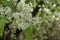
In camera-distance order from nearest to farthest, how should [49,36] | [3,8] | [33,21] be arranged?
[3,8]
[33,21]
[49,36]

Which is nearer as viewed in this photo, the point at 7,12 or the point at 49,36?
the point at 7,12

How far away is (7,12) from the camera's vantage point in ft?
2.89

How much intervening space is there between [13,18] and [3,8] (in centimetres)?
8

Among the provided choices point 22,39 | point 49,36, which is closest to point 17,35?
point 22,39

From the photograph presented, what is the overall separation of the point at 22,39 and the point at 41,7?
224mm

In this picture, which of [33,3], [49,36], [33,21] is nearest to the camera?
[33,21]

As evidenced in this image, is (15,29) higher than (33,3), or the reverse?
(33,3)

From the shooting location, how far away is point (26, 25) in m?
0.88

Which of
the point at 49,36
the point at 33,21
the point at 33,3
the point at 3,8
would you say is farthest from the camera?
the point at 49,36

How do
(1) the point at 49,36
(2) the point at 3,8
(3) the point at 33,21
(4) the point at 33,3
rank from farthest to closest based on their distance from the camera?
1. (1) the point at 49,36
2. (4) the point at 33,3
3. (3) the point at 33,21
4. (2) the point at 3,8

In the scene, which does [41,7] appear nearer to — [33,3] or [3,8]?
[33,3]

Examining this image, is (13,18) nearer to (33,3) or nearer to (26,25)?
(26,25)

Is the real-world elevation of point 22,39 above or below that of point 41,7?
below

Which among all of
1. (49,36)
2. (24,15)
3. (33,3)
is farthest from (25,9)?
(49,36)
